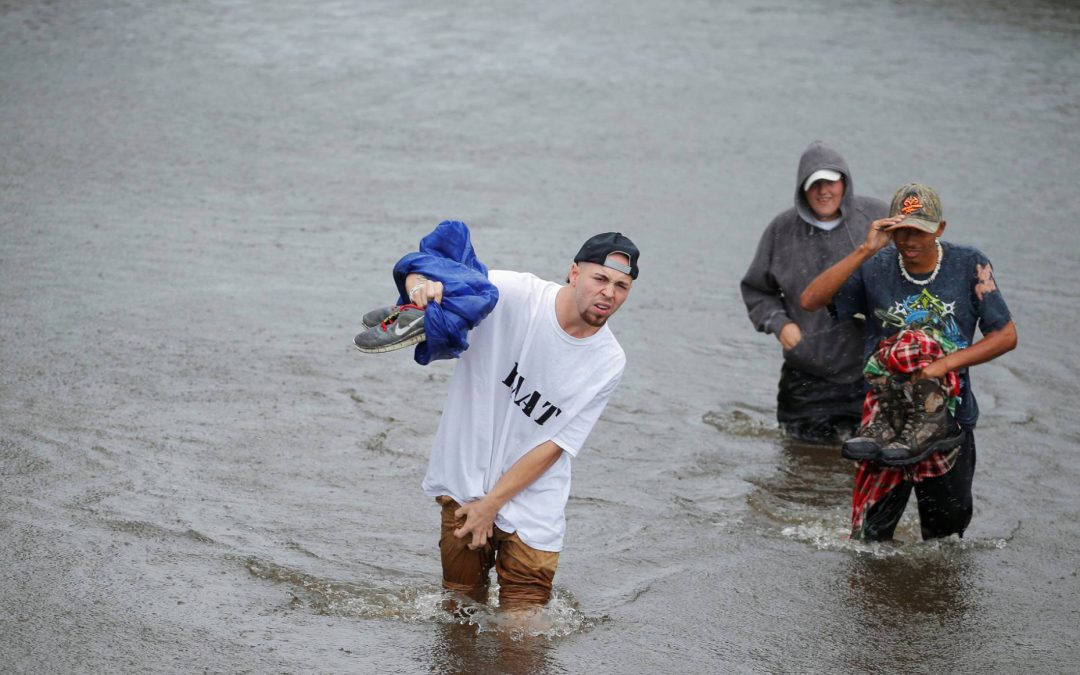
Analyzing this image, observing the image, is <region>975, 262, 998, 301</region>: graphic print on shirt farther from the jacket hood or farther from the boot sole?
the jacket hood

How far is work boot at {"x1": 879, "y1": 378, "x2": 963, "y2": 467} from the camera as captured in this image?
5.85 metres

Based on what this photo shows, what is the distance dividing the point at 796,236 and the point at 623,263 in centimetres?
294

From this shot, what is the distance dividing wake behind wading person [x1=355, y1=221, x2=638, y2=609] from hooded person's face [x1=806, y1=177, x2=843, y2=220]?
2.74m

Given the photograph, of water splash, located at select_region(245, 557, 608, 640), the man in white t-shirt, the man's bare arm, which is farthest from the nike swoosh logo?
water splash, located at select_region(245, 557, 608, 640)

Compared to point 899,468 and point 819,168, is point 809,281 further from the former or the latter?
point 899,468

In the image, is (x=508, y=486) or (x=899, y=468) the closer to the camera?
(x=508, y=486)

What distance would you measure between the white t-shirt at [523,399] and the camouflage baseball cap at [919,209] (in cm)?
161

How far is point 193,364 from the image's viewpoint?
26.7 ft

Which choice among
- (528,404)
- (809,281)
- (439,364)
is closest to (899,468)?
(809,281)

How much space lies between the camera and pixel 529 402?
4.89m

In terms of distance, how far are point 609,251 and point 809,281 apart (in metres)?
2.86

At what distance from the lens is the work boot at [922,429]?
585 centimetres

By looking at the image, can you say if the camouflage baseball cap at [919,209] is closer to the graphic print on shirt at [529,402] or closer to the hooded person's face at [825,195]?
the hooded person's face at [825,195]

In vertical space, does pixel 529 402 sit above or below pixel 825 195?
below
